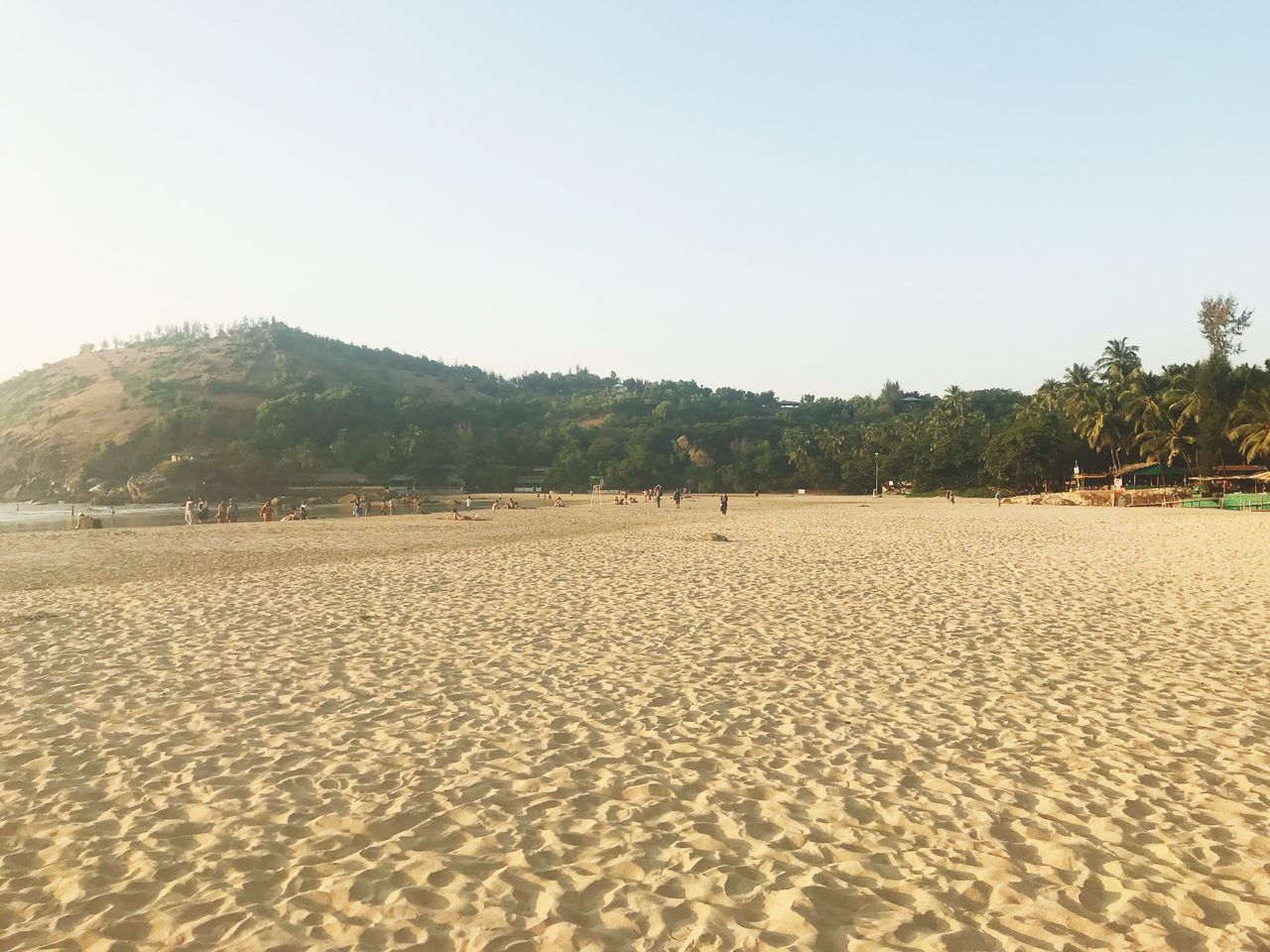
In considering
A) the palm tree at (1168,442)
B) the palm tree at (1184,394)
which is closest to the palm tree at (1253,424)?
the palm tree at (1184,394)

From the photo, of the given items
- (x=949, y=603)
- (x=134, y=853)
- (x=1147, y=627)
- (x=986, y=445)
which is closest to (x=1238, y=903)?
(x=134, y=853)

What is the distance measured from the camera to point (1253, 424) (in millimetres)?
51969

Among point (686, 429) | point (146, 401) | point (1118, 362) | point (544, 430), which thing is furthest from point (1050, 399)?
Answer: point (146, 401)

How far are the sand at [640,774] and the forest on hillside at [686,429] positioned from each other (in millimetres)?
53808

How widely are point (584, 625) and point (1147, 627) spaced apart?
781 centimetres

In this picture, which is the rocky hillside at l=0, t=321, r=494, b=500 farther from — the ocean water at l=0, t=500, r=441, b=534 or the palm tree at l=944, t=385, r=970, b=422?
the palm tree at l=944, t=385, r=970, b=422

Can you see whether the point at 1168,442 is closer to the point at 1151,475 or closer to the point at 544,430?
the point at 1151,475

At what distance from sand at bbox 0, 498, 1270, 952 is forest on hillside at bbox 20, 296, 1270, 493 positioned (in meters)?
Result: 53.8

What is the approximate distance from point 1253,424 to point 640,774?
202 ft

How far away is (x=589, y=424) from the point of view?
149 meters

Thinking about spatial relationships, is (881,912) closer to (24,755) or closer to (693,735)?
(693,735)

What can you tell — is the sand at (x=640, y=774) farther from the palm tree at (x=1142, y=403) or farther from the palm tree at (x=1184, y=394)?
the palm tree at (x=1142, y=403)

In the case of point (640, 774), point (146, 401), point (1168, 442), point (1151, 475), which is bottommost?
point (640, 774)

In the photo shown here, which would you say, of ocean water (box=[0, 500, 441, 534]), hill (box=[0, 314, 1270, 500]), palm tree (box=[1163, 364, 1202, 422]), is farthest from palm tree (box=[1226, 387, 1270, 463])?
ocean water (box=[0, 500, 441, 534])
